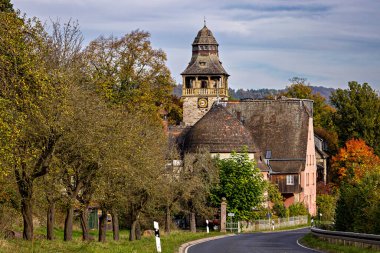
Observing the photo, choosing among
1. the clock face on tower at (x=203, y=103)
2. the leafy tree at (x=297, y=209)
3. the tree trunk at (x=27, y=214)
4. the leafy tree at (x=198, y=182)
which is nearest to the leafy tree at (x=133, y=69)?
the leafy tree at (x=198, y=182)

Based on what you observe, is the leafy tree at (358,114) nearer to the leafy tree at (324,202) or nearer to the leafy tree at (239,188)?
the leafy tree at (324,202)

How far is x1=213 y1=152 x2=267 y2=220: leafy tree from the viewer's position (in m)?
71.9

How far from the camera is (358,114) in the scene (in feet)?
348

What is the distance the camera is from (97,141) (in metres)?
33.0

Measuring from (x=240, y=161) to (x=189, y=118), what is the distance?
143ft

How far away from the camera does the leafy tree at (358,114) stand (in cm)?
10569

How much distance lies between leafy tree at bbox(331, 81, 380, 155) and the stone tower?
53.1 ft

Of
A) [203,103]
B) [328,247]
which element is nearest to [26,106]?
[328,247]

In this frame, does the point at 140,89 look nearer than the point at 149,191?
No

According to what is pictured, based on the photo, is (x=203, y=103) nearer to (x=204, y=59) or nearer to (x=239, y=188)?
(x=204, y=59)

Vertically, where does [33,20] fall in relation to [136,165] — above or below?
above

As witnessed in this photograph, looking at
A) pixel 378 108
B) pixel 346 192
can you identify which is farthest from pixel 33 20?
pixel 378 108

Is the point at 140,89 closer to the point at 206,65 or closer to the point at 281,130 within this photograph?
the point at 281,130

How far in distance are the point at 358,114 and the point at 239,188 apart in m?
38.2
